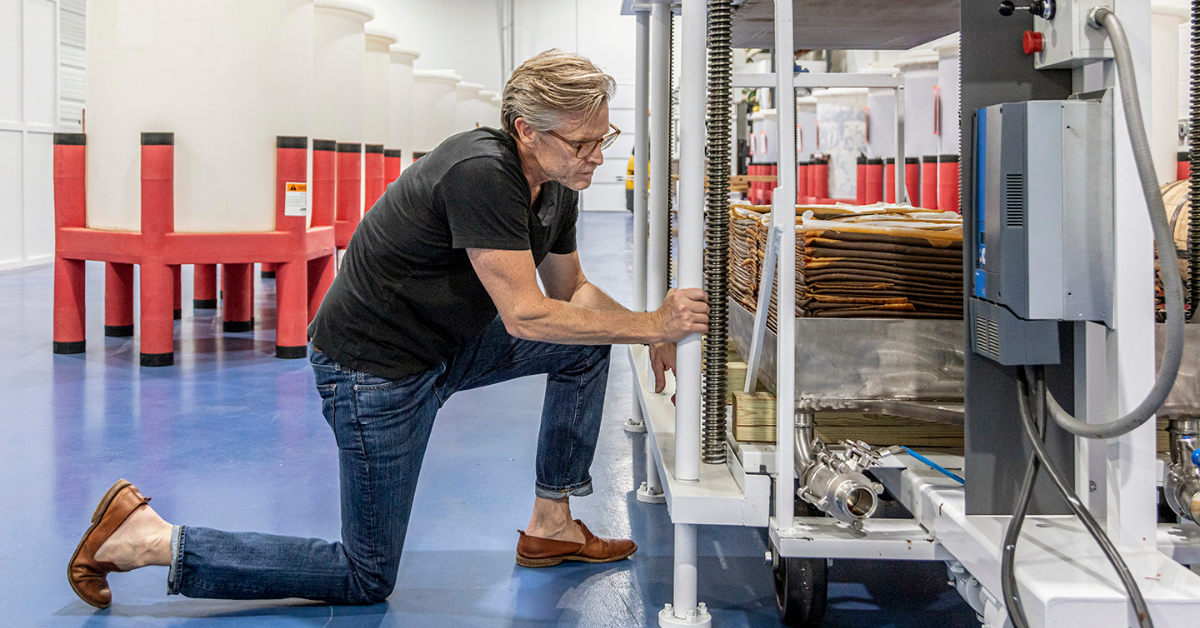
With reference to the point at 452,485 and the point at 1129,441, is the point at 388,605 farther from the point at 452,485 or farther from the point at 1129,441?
the point at 1129,441

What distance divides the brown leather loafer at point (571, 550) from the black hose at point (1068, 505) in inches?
41.5

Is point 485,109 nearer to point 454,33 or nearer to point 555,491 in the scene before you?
point 454,33

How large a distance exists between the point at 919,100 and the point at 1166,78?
7.44 ft

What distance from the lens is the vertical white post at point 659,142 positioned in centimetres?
251

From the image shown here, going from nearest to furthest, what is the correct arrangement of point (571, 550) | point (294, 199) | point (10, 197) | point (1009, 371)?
1. point (1009, 371)
2. point (571, 550)
3. point (294, 199)
4. point (10, 197)

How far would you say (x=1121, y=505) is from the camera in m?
1.39

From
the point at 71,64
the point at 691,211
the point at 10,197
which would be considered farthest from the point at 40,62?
the point at 691,211

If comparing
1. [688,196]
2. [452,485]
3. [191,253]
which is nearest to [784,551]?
[688,196]

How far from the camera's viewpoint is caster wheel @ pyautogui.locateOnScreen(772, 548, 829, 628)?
1855 mm

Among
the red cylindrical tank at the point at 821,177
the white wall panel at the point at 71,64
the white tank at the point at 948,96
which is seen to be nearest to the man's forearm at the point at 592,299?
the white tank at the point at 948,96

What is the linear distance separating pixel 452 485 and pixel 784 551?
1.37 meters

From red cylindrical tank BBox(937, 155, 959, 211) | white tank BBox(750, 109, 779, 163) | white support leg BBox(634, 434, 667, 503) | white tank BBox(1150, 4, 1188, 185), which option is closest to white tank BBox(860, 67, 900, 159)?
red cylindrical tank BBox(937, 155, 959, 211)

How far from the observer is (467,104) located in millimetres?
11656

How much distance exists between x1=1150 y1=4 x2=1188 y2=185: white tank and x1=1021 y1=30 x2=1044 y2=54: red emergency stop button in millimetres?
4034
